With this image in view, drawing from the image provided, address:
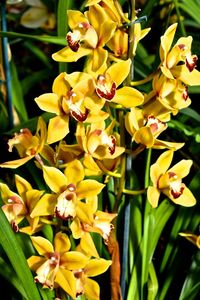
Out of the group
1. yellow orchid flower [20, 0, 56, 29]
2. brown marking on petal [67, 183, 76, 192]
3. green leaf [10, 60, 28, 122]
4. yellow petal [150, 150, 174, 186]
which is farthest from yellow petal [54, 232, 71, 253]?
yellow orchid flower [20, 0, 56, 29]

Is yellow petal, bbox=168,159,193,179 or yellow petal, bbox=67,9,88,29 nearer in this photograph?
yellow petal, bbox=67,9,88,29

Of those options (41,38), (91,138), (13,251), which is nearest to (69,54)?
(91,138)

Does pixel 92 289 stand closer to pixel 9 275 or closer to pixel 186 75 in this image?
pixel 9 275

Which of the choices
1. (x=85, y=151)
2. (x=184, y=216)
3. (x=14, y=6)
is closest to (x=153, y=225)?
(x=184, y=216)

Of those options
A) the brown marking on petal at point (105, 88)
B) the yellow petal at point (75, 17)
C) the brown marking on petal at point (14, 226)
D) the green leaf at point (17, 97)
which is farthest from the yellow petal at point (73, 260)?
the green leaf at point (17, 97)

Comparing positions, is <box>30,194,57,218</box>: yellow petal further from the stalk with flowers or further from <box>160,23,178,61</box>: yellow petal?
<box>160,23,178,61</box>: yellow petal

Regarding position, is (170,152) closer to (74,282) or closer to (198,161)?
(74,282)
